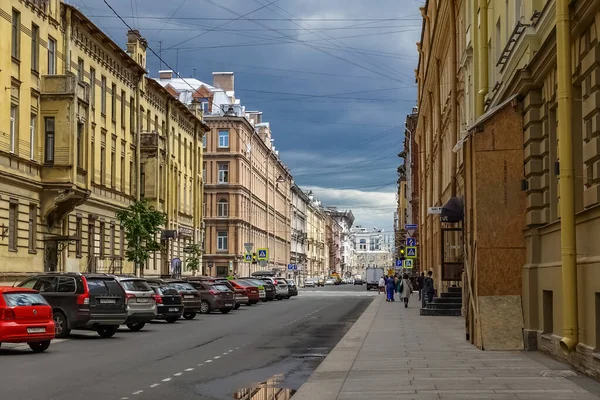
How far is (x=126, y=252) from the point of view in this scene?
4669 cm

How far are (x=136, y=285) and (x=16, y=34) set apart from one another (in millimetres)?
12515

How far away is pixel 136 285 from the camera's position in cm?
2750

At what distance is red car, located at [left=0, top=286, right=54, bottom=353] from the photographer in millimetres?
19094

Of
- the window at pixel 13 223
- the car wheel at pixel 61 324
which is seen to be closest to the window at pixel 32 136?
the window at pixel 13 223

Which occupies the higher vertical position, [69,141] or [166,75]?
[166,75]

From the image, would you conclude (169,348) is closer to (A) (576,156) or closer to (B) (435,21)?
(A) (576,156)

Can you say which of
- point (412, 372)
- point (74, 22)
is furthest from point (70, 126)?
point (412, 372)

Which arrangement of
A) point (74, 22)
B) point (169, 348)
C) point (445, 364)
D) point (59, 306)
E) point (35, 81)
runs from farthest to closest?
point (74, 22)
point (35, 81)
point (59, 306)
point (169, 348)
point (445, 364)

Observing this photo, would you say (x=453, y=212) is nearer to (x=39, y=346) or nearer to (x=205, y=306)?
(x=39, y=346)

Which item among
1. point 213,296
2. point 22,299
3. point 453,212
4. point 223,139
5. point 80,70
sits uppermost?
point 223,139

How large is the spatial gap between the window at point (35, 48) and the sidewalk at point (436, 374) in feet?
66.5

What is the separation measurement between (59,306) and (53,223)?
14.6 metres

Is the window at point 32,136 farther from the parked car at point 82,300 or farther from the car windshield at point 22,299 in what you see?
the car windshield at point 22,299

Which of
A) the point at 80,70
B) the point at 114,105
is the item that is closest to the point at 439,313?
the point at 80,70
